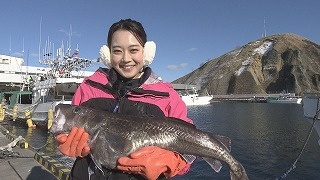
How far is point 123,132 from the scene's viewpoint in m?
3.21

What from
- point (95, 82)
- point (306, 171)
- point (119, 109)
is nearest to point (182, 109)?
point (119, 109)

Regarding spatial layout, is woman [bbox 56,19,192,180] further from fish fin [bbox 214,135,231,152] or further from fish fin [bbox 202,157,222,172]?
fish fin [bbox 214,135,231,152]

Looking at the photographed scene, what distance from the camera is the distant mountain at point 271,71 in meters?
155

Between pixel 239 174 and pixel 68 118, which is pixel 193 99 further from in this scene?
pixel 68 118

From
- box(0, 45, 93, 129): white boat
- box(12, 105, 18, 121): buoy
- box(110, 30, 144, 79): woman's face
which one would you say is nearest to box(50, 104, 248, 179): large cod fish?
box(110, 30, 144, 79): woman's face

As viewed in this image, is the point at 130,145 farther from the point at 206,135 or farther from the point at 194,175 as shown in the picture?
the point at 194,175

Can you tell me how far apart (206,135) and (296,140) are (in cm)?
2567

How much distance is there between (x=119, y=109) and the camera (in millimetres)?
3359

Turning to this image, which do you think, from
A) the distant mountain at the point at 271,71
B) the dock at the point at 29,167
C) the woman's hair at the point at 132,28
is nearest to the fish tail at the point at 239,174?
the woman's hair at the point at 132,28

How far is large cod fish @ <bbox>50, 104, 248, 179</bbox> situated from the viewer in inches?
122

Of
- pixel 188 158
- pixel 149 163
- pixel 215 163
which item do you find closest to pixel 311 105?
pixel 215 163

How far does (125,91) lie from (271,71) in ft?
584

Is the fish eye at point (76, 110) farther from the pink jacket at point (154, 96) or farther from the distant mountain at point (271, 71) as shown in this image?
the distant mountain at point (271, 71)

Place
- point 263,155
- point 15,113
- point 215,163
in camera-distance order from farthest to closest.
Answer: point 15,113
point 263,155
point 215,163
